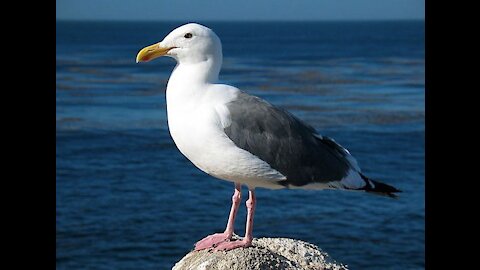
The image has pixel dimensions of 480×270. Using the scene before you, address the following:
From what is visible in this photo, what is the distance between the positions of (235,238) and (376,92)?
182 ft

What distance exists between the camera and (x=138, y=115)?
164 feet

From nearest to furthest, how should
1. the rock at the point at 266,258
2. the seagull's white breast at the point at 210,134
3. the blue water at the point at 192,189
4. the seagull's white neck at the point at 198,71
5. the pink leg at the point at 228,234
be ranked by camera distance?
the seagull's white breast at the point at 210,134, the seagull's white neck at the point at 198,71, the rock at the point at 266,258, the pink leg at the point at 228,234, the blue water at the point at 192,189

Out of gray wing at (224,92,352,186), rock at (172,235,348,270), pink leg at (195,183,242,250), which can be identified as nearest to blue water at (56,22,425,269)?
rock at (172,235,348,270)

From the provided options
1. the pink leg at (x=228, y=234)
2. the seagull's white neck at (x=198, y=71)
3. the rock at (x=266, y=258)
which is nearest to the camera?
the seagull's white neck at (x=198, y=71)

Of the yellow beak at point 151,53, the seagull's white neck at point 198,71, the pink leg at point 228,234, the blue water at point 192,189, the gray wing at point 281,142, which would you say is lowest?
the blue water at point 192,189

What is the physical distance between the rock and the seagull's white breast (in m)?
0.81

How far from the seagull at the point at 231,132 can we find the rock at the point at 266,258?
160mm

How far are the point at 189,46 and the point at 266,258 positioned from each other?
7.21 feet

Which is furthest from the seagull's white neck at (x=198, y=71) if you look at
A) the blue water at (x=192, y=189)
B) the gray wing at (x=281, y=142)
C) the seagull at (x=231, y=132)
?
the blue water at (x=192, y=189)

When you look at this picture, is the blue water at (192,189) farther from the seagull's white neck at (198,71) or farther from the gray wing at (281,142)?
the seagull's white neck at (198,71)

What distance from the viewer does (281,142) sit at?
7.95 meters

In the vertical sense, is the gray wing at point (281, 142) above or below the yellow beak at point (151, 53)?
below

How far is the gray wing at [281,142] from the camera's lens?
25.5 ft
